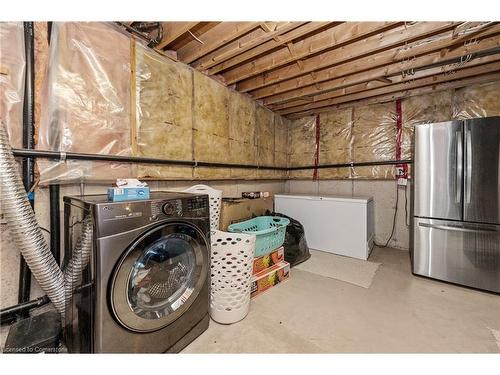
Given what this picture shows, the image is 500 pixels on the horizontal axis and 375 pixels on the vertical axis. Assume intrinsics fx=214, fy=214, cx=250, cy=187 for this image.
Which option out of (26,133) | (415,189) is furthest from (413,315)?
(26,133)

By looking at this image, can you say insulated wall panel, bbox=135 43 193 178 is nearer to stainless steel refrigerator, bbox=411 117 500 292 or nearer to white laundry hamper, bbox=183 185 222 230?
white laundry hamper, bbox=183 185 222 230

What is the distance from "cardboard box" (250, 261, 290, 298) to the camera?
1.90m

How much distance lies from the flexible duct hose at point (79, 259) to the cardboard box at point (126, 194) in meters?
0.15

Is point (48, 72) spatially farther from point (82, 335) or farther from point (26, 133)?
point (82, 335)

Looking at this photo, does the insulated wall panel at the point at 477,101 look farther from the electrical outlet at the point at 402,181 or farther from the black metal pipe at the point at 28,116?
the black metal pipe at the point at 28,116

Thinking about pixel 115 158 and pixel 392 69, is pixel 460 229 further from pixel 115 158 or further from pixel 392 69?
pixel 115 158

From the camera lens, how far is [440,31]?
5.43 ft

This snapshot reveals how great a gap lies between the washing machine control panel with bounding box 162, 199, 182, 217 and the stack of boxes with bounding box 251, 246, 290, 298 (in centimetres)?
103

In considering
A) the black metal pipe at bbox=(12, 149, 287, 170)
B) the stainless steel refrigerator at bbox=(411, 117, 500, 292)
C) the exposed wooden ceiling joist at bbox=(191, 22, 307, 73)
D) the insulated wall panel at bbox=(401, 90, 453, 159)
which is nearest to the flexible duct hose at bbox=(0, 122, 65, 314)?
the black metal pipe at bbox=(12, 149, 287, 170)

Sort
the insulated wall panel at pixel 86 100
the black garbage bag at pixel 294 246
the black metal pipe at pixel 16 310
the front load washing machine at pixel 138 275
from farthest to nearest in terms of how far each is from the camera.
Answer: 1. the black garbage bag at pixel 294 246
2. the insulated wall panel at pixel 86 100
3. the black metal pipe at pixel 16 310
4. the front load washing machine at pixel 138 275

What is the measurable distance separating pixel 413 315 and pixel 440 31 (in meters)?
2.20

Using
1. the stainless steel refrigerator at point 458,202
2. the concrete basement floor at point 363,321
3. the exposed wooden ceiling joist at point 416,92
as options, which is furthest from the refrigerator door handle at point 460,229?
the exposed wooden ceiling joist at point 416,92

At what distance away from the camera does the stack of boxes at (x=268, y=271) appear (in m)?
1.93

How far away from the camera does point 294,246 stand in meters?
2.57
